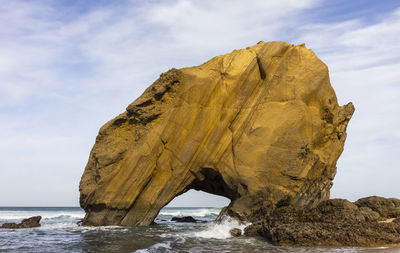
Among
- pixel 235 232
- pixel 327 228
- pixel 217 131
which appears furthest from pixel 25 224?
pixel 327 228

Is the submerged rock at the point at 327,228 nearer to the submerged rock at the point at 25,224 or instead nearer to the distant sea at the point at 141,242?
the distant sea at the point at 141,242

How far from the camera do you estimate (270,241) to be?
12.3 metres

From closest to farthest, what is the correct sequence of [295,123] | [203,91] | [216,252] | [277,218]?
[216,252]
[277,218]
[295,123]
[203,91]

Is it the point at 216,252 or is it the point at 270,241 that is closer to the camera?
the point at 216,252

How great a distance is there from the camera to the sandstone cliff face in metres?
15.8

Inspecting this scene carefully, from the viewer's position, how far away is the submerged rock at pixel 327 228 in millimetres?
11375

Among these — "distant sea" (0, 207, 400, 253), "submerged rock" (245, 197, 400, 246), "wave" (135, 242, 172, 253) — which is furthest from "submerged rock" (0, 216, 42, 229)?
"submerged rock" (245, 197, 400, 246)

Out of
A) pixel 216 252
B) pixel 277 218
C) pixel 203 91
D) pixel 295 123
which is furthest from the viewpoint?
pixel 203 91

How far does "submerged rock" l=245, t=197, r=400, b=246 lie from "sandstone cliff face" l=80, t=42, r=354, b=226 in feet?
4.92

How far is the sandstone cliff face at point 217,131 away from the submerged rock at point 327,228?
59.0 inches

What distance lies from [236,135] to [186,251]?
6.39 metres

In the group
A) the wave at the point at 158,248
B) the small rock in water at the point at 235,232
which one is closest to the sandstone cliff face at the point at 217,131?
the small rock in water at the point at 235,232

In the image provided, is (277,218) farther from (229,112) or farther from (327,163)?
(229,112)

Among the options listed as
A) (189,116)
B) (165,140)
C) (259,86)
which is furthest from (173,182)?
(259,86)
